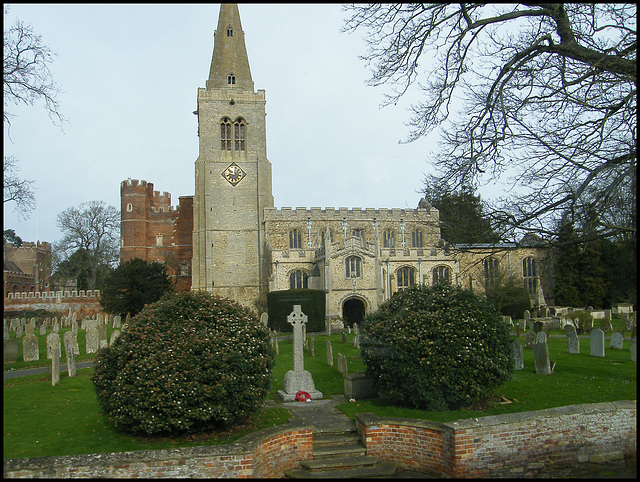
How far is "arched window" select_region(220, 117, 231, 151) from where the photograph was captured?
45.0m

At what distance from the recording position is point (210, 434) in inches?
322

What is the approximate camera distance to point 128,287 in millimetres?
36188

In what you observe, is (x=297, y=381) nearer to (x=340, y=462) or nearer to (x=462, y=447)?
(x=340, y=462)

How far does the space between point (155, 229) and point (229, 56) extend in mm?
17182

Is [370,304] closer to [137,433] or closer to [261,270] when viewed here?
[261,270]

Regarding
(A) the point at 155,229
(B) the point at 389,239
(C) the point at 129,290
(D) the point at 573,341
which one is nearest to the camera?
(D) the point at 573,341

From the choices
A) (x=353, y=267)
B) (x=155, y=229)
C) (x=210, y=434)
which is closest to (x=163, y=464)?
(x=210, y=434)

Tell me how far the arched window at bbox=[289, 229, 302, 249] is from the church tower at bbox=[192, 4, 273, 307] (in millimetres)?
2163

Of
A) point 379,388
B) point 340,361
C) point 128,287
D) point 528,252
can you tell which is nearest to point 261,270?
point 128,287

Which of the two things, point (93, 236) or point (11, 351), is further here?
point (93, 236)

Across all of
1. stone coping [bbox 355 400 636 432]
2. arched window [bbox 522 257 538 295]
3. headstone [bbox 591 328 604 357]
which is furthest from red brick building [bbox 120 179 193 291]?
stone coping [bbox 355 400 636 432]

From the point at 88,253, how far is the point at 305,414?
1697 inches

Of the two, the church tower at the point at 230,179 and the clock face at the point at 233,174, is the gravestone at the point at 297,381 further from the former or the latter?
the clock face at the point at 233,174

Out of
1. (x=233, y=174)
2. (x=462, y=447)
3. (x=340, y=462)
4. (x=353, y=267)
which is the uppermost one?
(x=233, y=174)
